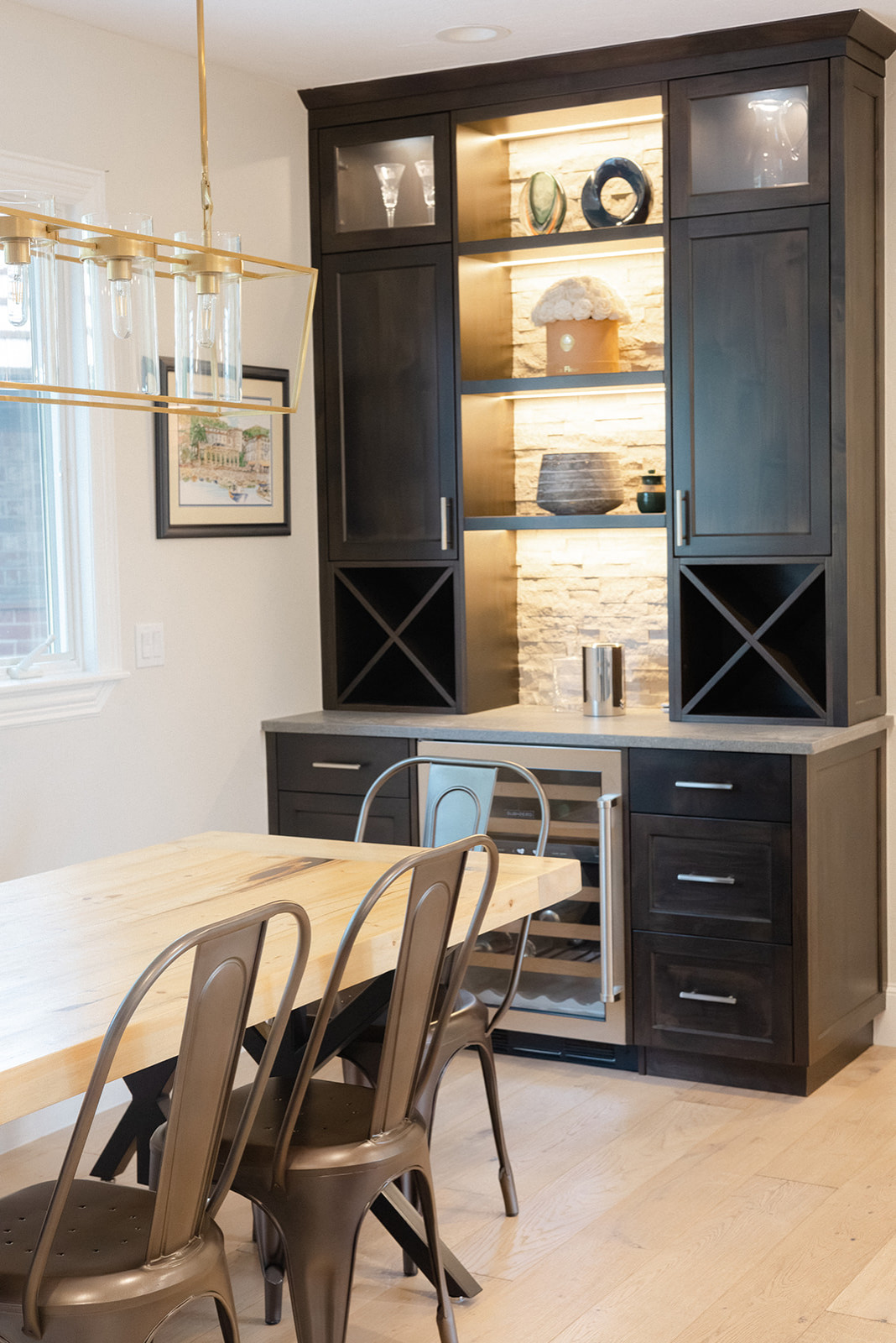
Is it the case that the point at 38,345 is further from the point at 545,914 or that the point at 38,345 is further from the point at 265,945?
the point at 545,914

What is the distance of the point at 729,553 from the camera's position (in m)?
4.01

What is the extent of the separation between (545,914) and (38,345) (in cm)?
241

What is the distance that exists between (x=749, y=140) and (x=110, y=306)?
7.42 ft

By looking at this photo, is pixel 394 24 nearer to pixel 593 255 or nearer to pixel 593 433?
pixel 593 255

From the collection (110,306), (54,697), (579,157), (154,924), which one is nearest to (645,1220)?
(154,924)

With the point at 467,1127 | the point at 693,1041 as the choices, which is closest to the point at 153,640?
the point at 467,1127

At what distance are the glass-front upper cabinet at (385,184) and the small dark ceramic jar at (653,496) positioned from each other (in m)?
0.90

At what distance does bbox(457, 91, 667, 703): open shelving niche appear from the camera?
427cm

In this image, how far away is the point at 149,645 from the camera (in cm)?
397

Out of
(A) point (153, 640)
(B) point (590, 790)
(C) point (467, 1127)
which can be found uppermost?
(A) point (153, 640)

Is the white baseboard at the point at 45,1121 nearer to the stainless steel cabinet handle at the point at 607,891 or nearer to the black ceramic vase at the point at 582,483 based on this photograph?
the stainless steel cabinet handle at the point at 607,891

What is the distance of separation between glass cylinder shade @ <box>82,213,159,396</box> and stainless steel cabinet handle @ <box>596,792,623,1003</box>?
1.99m

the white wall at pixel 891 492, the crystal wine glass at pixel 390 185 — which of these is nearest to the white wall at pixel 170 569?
the crystal wine glass at pixel 390 185

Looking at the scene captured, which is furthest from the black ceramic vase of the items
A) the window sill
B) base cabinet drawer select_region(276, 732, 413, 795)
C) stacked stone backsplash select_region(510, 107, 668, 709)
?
the window sill
